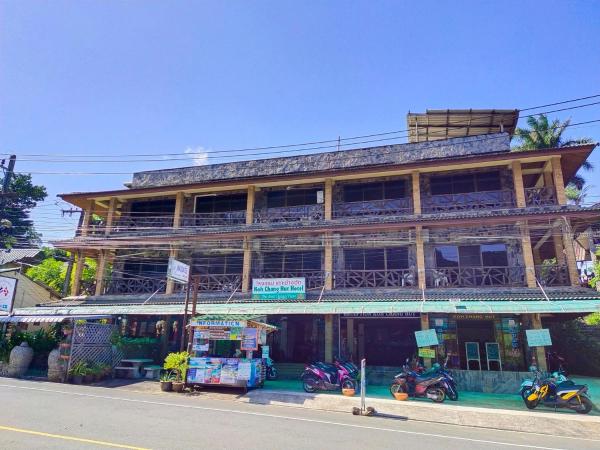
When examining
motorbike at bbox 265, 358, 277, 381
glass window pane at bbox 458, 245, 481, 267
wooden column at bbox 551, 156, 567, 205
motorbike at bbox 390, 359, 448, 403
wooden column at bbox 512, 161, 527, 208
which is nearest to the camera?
motorbike at bbox 390, 359, 448, 403

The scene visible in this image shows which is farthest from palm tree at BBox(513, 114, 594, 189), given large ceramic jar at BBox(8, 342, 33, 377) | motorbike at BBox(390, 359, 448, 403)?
large ceramic jar at BBox(8, 342, 33, 377)

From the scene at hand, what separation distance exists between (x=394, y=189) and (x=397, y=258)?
336cm

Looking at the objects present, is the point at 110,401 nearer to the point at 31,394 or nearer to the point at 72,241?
the point at 31,394

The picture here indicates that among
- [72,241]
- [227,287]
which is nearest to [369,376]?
[227,287]

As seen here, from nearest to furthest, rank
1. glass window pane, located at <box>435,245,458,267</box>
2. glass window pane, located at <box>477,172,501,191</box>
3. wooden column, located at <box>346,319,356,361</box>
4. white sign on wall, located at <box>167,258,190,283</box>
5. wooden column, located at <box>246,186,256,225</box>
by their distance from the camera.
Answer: white sign on wall, located at <box>167,258,190,283</box> → glass window pane, located at <box>435,245,458,267</box> → wooden column, located at <box>346,319,356,361</box> → glass window pane, located at <box>477,172,501,191</box> → wooden column, located at <box>246,186,256,225</box>

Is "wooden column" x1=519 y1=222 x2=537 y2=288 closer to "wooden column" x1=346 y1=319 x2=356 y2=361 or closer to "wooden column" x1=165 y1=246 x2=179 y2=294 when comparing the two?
"wooden column" x1=346 y1=319 x2=356 y2=361

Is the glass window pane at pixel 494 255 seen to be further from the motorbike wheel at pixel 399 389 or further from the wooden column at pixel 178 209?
the wooden column at pixel 178 209

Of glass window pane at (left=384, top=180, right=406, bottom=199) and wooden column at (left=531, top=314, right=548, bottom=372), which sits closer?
wooden column at (left=531, top=314, right=548, bottom=372)

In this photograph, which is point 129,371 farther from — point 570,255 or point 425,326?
point 570,255

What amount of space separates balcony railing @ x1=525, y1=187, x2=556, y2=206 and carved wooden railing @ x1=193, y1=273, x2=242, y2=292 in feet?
42.9

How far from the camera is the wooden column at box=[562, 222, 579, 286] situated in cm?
1448

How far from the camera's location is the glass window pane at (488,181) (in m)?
17.5

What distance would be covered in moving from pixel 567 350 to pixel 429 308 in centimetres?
876

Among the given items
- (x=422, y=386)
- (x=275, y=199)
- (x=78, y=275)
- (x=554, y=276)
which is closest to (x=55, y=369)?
(x=78, y=275)
